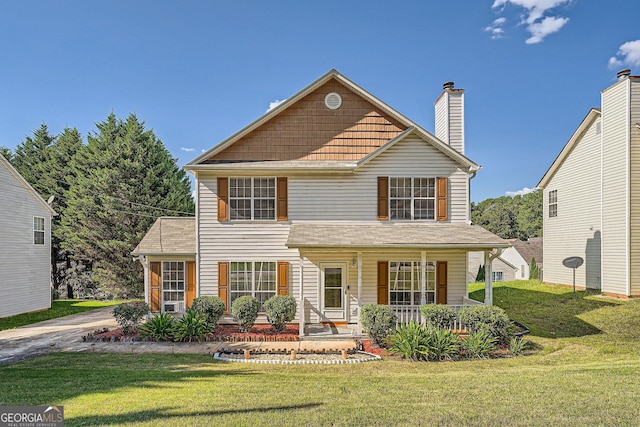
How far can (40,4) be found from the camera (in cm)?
1279

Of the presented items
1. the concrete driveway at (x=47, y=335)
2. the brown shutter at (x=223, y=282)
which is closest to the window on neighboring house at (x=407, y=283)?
the brown shutter at (x=223, y=282)

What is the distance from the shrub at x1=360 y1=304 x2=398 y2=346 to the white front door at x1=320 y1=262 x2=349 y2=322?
7.71 feet

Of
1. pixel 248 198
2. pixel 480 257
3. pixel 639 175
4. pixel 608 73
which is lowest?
pixel 480 257

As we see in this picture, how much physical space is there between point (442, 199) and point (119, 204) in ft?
70.2

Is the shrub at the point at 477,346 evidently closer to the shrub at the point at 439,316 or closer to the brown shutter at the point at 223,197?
the shrub at the point at 439,316

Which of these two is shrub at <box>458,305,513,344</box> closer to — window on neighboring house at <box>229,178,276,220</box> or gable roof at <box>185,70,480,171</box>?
gable roof at <box>185,70,480,171</box>

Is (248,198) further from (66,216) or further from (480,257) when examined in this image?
(480,257)

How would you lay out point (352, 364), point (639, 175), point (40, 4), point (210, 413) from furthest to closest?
1. point (639, 175)
2. point (40, 4)
3. point (352, 364)
4. point (210, 413)

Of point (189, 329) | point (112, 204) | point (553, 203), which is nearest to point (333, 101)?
point (189, 329)

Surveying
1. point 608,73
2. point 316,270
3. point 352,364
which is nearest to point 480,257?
point 608,73

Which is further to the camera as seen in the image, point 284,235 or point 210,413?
point 284,235

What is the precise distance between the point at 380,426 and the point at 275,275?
8548mm

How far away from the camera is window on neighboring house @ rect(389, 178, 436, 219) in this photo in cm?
1320

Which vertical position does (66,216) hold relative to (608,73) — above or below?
below
